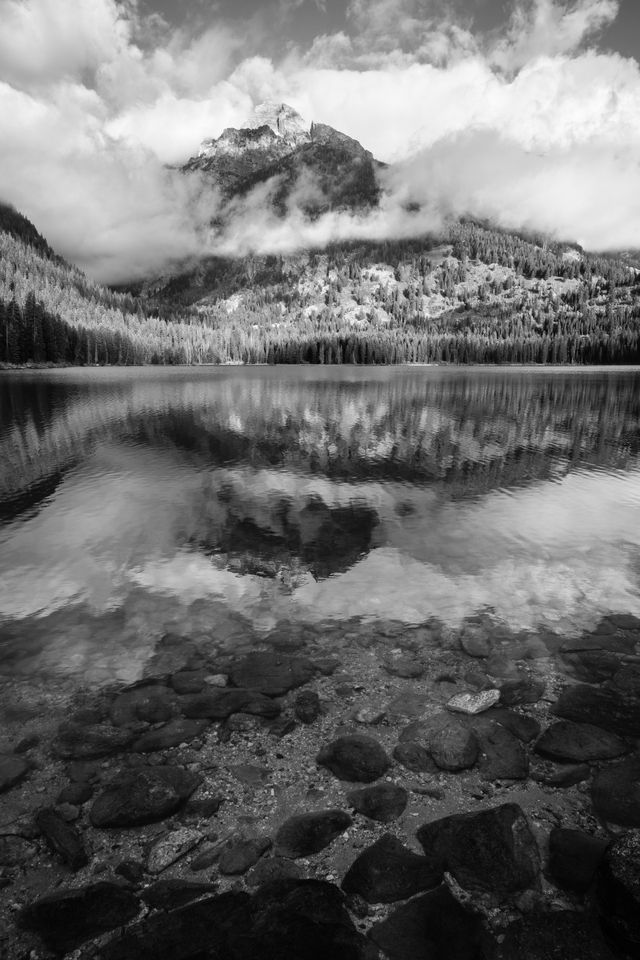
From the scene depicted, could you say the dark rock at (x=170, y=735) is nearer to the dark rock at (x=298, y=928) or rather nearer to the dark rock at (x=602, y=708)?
the dark rock at (x=298, y=928)

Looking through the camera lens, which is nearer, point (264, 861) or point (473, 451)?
point (264, 861)

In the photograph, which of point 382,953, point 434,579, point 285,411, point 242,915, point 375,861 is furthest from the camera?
point 285,411

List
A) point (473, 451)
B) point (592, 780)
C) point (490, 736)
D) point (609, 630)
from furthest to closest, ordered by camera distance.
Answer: point (473, 451) → point (609, 630) → point (490, 736) → point (592, 780)

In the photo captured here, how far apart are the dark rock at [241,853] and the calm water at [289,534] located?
4253 mm

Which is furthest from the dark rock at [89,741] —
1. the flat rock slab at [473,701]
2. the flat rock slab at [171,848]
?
the flat rock slab at [473,701]

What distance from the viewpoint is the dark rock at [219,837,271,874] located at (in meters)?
5.36

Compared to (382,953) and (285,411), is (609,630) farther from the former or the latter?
(285,411)

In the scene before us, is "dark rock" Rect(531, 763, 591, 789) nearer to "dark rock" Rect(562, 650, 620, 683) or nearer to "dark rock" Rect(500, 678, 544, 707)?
"dark rock" Rect(500, 678, 544, 707)

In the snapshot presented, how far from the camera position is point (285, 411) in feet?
168

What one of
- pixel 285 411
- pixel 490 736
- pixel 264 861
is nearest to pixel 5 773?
pixel 264 861

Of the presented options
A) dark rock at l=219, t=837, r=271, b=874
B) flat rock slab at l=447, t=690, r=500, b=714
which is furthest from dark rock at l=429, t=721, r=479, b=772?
dark rock at l=219, t=837, r=271, b=874

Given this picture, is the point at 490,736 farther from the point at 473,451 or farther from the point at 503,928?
the point at 473,451

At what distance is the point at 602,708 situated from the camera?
812 cm

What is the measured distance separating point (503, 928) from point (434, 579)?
8.72 metres
